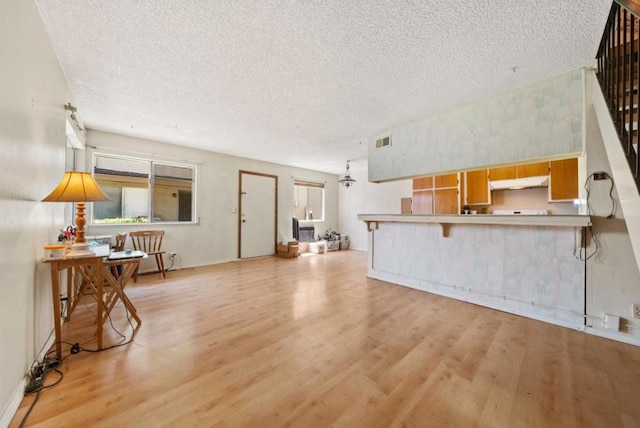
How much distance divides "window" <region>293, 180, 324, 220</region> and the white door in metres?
0.96

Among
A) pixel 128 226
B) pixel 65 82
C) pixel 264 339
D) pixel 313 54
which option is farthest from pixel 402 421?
pixel 128 226

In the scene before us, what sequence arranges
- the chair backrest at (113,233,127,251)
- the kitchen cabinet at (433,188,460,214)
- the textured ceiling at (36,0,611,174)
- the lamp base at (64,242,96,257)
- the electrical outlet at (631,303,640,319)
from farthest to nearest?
the kitchen cabinet at (433,188,460,214) → the chair backrest at (113,233,127,251) → the electrical outlet at (631,303,640,319) → the lamp base at (64,242,96,257) → the textured ceiling at (36,0,611,174)

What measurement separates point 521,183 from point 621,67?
317cm

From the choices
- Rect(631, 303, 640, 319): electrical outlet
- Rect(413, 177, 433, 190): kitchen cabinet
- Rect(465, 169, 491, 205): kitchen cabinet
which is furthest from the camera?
Rect(413, 177, 433, 190): kitchen cabinet

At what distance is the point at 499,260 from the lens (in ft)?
9.68

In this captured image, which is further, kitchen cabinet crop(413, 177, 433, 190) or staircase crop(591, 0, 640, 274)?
kitchen cabinet crop(413, 177, 433, 190)

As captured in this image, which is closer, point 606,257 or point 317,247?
point 606,257

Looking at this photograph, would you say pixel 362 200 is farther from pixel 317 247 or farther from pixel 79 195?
pixel 79 195

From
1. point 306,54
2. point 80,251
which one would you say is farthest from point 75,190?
point 306,54

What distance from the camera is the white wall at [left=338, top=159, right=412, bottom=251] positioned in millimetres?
6988

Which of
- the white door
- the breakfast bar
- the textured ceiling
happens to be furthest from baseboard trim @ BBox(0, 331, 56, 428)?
the white door

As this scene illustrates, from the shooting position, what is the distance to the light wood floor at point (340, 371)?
1.36 meters

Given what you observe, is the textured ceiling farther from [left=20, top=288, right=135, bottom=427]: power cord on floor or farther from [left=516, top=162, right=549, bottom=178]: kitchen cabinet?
[left=20, top=288, right=135, bottom=427]: power cord on floor

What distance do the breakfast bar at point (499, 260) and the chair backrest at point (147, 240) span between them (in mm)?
4023
